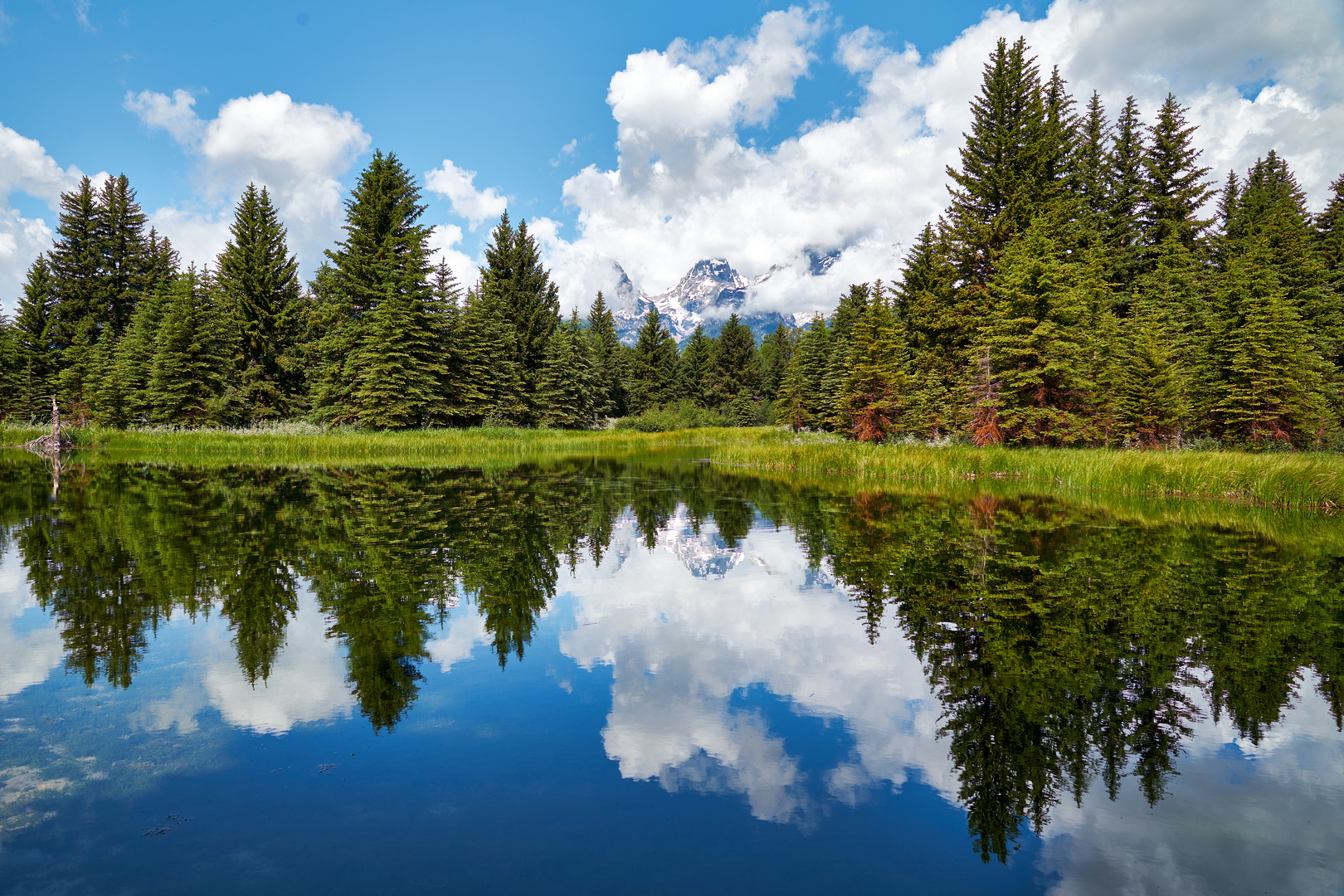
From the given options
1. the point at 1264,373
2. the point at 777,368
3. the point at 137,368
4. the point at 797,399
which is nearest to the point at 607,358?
the point at 777,368

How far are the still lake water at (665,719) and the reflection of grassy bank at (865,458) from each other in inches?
293

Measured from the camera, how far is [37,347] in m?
46.6

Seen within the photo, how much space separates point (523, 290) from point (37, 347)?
35.3 metres

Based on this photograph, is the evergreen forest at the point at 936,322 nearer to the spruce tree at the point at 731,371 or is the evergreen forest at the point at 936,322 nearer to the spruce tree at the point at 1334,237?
the spruce tree at the point at 1334,237

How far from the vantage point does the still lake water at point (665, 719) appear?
3160mm

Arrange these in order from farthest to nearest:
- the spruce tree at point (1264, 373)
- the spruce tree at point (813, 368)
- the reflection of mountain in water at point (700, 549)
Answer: the spruce tree at point (813, 368)
the spruce tree at point (1264, 373)
the reflection of mountain in water at point (700, 549)

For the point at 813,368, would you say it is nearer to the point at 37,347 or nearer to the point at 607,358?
the point at 607,358

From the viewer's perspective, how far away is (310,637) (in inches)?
237

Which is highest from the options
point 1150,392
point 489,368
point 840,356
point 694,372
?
point 694,372

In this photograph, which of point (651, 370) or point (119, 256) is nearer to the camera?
point (119, 256)

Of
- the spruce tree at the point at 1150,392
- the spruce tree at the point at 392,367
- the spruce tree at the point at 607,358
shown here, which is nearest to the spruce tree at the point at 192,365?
the spruce tree at the point at 392,367

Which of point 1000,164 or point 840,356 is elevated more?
point 1000,164

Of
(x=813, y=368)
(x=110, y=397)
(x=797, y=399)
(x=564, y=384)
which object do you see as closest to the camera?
(x=110, y=397)

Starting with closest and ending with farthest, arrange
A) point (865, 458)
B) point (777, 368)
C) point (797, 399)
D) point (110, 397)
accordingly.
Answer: point (865, 458) → point (110, 397) → point (797, 399) → point (777, 368)
